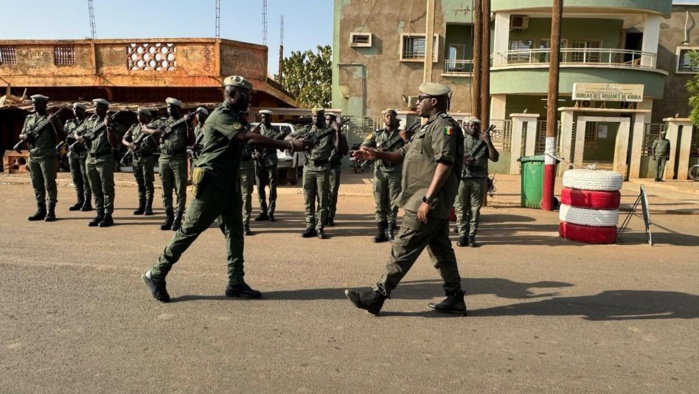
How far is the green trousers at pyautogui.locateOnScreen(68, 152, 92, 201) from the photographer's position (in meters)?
9.52

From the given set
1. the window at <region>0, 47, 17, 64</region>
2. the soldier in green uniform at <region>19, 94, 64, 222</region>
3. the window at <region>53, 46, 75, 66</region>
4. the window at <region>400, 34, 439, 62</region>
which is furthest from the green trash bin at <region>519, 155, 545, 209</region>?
the window at <region>0, 47, 17, 64</region>

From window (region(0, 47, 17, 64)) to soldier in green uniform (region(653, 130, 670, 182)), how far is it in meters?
23.1

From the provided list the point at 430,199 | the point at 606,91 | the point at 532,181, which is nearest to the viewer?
the point at 430,199

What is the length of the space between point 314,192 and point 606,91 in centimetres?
1547

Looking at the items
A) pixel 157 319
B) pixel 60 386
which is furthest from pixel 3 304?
→ pixel 60 386

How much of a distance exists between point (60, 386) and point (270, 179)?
6.55 m

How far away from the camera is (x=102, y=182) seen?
814cm

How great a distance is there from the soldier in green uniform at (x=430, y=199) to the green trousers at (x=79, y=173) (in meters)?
7.32

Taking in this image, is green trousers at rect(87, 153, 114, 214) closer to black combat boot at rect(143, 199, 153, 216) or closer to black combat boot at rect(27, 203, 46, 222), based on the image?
black combat boot at rect(143, 199, 153, 216)

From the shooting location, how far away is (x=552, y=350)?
3.61 meters

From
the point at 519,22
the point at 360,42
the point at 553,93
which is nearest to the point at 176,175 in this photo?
the point at 553,93

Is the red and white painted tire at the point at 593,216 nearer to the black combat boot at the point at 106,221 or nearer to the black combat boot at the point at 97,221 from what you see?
the black combat boot at the point at 106,221

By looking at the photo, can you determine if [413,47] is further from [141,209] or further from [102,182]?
[102,182]

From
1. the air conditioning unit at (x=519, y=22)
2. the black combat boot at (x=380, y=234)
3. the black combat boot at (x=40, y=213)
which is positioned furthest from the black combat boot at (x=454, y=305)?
the air conditioning unit at (x=519, y=22)
